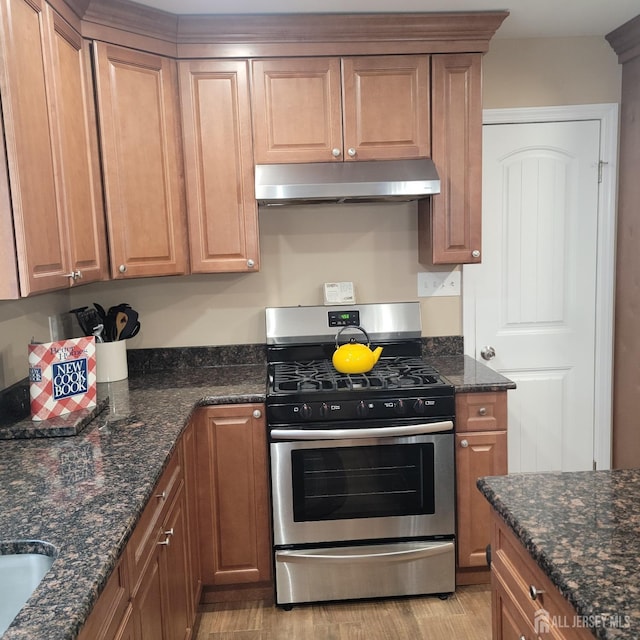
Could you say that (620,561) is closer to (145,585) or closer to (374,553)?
(145,585)

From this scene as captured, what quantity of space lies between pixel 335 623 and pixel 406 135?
80.3 inches

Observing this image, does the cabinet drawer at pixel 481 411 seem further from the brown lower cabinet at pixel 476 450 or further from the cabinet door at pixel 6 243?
the cabinet door at pixel 6 243

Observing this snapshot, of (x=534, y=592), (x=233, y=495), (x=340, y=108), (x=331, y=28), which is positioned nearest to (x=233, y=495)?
(x=233, y=495)

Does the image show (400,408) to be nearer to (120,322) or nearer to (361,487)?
(361,487)

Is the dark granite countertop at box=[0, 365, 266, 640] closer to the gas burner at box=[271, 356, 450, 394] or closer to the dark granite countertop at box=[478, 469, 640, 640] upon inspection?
the gas burner at box=[271, 356, 450, 394]

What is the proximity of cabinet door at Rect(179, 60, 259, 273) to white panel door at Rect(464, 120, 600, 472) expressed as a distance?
3.80ft

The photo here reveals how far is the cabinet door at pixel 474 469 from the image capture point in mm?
2592

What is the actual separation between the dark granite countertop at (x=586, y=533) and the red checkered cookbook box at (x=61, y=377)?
4.55ft

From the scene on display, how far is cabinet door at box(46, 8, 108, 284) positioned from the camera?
206 cm

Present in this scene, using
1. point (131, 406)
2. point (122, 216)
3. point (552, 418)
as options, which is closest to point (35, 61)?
point (122, 216)

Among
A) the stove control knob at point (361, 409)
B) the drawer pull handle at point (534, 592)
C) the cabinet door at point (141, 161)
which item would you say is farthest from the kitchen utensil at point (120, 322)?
the drawer pull handle at point (534, 592)


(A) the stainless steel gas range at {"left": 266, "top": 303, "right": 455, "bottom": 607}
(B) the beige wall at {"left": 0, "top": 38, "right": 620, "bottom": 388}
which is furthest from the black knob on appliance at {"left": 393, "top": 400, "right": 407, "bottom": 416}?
(B) the beige wall at {"left": 0, "top": 38, "right": 620, "bottom": 388}

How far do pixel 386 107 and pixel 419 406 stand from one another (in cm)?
128

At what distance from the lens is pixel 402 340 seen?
10.1 feet
